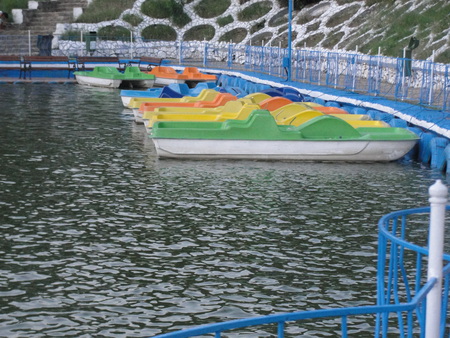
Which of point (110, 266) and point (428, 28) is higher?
point (428, 28)

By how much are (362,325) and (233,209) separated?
18.4 ft

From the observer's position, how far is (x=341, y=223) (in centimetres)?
1346

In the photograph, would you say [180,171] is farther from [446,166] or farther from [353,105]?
[353,105]

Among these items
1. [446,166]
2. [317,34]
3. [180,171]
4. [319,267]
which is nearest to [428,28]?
[317,34]

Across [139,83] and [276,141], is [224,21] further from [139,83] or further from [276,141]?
[276,141]

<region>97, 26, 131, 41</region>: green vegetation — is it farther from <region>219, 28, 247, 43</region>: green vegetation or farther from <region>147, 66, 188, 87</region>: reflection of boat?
<region>147, 66, 188, 87</region>: reflection of boat

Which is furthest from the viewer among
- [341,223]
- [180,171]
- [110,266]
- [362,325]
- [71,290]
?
[180,171]

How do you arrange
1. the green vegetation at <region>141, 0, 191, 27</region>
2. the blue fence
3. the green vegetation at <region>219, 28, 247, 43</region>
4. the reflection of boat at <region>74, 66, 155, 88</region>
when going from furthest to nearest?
1. the green vegetation at <region>141, 0, 191, 27</region>
2. the green vegetation at <region>219, 28, 247, 43</region>
3. the reflection of boat at <region>74, 66, 155, 88</region>
4. the blue fence

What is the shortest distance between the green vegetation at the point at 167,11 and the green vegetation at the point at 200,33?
1.01 meters

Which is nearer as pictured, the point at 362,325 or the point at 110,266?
the point at 362,325

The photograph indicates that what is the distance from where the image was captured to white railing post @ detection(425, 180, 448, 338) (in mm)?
4855

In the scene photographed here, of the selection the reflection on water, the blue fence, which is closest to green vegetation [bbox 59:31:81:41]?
the blue fence

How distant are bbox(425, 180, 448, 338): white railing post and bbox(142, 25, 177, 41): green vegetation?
172 ft

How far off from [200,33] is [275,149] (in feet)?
127
